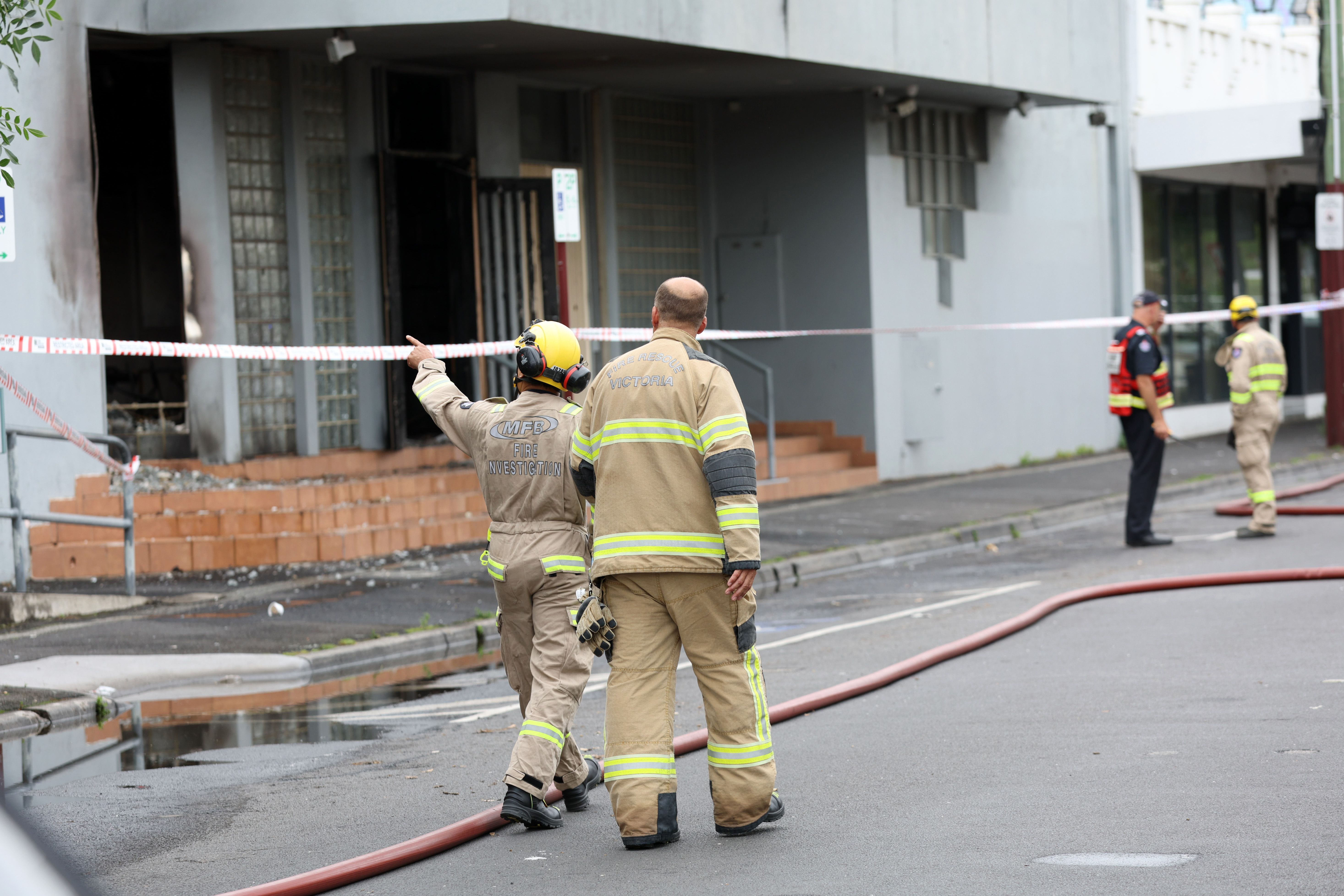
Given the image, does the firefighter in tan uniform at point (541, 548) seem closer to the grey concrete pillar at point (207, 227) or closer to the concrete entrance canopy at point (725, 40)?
the concrete entrance canopy at point (725, 40)

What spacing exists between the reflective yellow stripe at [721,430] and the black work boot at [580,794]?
1.47 m

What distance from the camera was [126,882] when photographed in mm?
5574

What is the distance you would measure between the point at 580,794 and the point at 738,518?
141 cm

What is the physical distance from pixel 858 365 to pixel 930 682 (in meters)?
11.3

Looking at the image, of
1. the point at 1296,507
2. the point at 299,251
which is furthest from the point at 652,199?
the point at 1296,507

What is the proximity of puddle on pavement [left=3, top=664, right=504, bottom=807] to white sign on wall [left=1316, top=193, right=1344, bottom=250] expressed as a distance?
607 inches

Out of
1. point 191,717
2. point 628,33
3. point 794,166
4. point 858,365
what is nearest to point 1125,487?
point 858,365

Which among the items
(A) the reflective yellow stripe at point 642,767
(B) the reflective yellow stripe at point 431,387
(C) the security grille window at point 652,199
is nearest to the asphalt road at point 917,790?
(A) the reflective yellow stripe at point 642,767

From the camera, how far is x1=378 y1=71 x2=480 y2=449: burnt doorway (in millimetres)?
16109

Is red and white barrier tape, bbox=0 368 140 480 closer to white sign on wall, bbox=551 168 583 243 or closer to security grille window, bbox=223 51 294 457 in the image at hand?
security grille window, bbox=223 51 294 457

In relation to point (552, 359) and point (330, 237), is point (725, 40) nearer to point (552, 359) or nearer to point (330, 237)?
point (330, 237)

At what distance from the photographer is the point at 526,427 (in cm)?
618

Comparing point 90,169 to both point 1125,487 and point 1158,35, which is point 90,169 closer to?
point 1125,487

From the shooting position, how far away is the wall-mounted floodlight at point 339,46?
13734 millimetres
